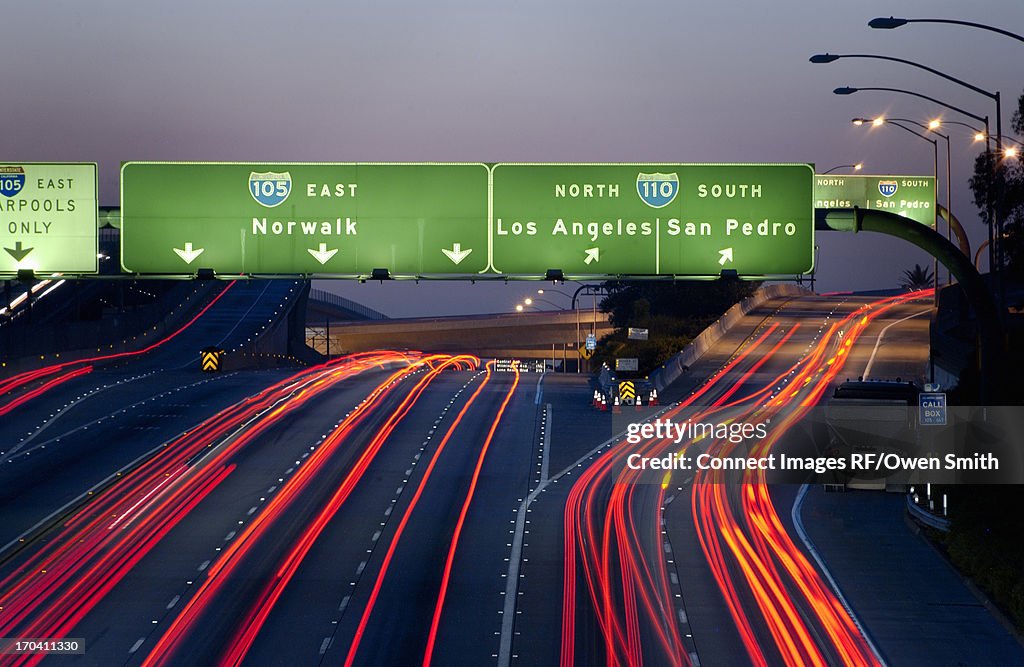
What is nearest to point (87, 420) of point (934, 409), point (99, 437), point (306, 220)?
point (99, 437)

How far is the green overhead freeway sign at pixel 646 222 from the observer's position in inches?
1057

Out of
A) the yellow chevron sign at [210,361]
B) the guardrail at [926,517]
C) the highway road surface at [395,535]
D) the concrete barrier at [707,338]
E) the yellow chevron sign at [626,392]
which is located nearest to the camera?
the highway road surface at [395,535]

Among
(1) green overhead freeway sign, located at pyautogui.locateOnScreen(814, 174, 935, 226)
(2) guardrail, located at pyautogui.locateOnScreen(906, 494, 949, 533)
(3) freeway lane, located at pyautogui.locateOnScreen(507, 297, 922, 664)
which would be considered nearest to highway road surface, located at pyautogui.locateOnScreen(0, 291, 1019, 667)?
(3) freeway lane, located at pyautogui.locateOnScreen(507, 297, 922, 664)

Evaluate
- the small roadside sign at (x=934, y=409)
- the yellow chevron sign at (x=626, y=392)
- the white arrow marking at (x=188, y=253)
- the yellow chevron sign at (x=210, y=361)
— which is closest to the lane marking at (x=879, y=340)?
the yellow chevron sign at (x=626, y=392)

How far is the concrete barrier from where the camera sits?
73.6 metres

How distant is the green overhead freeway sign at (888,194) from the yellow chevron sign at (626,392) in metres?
11.6

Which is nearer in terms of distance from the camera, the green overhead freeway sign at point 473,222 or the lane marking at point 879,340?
the green overhead freeway sign at point 473,222

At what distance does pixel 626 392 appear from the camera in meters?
58.8

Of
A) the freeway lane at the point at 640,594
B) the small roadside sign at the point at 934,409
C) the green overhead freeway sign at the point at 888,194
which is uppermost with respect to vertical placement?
the green overhead freeway sign at the point at 888,194

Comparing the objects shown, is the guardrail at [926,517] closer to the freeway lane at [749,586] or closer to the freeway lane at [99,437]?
the freeway lane at [749,586]

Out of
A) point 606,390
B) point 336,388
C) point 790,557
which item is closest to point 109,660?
point 790,557

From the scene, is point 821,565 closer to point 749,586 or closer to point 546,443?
point 749,586

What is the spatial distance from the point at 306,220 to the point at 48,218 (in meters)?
5.09

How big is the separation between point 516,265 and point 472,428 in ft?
80.7
